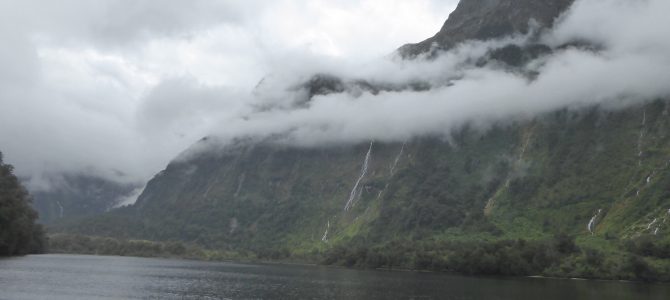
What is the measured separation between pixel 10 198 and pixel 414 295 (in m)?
138

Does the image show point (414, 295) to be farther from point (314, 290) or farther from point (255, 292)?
point (255, 292)

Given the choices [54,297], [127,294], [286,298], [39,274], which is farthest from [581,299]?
[39,274]

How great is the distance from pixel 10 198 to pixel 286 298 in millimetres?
119099

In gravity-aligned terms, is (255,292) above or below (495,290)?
above

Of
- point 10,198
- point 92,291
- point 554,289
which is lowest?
point 554,289

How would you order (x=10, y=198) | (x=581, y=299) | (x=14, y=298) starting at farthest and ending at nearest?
(x=10, y=198), (x=581, y=299), (x=14, y=298)

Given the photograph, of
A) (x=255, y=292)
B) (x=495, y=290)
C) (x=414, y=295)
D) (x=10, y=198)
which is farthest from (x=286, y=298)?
(x=10, y=198)

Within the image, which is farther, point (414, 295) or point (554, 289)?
point (554, 289)

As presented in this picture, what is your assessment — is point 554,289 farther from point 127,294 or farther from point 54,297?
point 54,297

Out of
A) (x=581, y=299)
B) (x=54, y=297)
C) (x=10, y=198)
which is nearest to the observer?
(x=54, y=297)

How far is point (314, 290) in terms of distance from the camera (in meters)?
150

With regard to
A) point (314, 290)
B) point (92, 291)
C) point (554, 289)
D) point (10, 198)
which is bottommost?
point (554, 289)

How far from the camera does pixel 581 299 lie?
134m

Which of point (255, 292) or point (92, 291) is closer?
point (92, 291)
